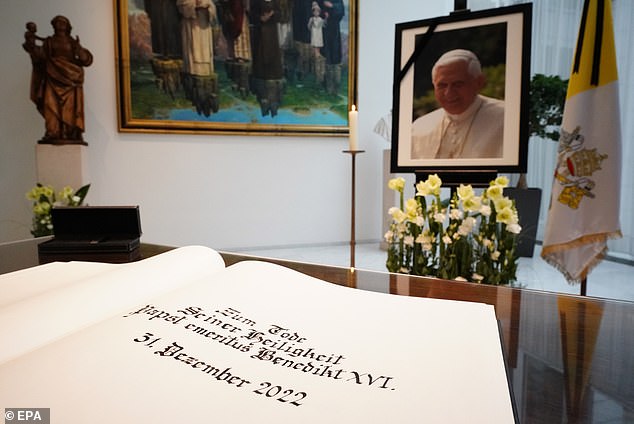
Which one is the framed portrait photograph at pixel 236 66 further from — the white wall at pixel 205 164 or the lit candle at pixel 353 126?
the lit candle at pixel 353 126

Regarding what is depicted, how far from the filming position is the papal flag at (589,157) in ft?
6.49

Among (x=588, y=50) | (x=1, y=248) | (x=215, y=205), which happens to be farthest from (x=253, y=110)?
(x=1, y=248)

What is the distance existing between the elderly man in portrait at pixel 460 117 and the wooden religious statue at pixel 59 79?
269cm

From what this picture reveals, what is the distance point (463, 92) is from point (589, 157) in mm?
683

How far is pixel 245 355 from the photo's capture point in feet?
0.94

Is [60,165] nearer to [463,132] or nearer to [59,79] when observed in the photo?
[59,79]

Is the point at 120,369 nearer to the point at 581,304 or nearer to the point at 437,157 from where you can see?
the point at 581,304

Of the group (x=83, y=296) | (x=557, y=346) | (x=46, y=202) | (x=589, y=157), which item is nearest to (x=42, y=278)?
(x=83, y=296)

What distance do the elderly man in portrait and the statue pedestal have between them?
107 inches

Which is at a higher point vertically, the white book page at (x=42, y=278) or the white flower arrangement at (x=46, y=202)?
the white book page at (x=42, y=278)

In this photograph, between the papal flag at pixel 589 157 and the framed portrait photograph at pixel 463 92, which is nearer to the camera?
the framed portrait photograph at pixel 463 92

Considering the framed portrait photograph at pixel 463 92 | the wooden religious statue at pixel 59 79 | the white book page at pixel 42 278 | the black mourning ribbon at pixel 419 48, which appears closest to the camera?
the white book page at pixel 42 278

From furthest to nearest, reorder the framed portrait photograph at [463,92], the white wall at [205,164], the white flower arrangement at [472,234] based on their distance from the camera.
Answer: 1. the white wall at [205,164]
2. the framed portrait photograph at [463,92]
3. the white flower arrangement at [472,234]

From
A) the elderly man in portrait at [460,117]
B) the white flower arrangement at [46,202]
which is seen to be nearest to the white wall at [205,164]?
the white flower arrangement at [46,202]
